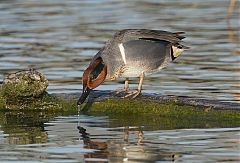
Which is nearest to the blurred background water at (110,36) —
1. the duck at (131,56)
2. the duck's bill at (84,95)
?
the duck at (131,56)

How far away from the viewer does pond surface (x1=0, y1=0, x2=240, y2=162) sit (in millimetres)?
8667

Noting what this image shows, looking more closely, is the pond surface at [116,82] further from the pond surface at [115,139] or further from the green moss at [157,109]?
the green moss at [157,109]

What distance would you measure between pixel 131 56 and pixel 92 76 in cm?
63

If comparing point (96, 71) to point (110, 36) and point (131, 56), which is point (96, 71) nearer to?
point (131, 56)

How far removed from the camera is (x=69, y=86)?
12.9 meters

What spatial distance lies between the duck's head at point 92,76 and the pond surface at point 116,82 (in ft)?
1.09

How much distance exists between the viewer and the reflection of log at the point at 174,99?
10062 millimetres

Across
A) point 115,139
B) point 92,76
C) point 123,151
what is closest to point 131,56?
point 92,76

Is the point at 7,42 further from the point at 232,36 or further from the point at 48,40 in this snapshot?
the point at 232,36

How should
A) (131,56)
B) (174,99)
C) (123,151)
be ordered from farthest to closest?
(131,56) → (174,99) → (123,151)

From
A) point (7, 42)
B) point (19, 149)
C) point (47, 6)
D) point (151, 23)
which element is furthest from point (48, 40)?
point (19, 149)

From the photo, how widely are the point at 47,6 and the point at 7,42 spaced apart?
22.4 ft

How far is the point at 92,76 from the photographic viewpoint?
1041 centimetres

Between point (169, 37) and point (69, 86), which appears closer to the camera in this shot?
point (169, 37)
